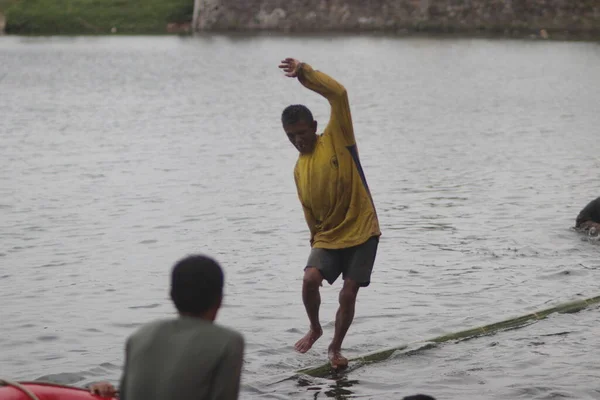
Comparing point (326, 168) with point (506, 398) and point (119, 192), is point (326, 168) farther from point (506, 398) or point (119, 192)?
point (119, 192)

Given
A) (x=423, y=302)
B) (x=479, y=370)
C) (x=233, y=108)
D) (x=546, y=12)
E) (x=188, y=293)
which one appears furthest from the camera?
(x=546, y=12)

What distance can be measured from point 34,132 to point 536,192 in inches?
440

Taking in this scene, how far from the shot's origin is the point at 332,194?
23.7 ft

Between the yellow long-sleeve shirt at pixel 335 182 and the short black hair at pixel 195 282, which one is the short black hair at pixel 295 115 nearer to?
the yellow long-sleeve shirt at pixel 335 182

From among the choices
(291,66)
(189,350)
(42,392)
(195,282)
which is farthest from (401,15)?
(189,350)

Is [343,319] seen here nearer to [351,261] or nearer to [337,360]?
[337,360]

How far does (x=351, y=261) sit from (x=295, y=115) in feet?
3.17

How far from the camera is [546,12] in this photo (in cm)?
5344

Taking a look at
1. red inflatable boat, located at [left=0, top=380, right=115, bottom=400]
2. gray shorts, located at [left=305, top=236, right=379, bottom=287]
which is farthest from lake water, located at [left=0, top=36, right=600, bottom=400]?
red inflatable boat, located at [left=0, top=380, right=115, bottom=400]

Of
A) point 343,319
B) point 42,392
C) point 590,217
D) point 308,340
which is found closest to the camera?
point 42,392

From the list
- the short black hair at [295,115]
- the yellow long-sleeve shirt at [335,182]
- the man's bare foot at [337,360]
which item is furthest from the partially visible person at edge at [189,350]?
the man's bare foot at [337,360]

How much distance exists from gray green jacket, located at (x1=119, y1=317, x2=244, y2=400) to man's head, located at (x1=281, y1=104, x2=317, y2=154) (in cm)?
286

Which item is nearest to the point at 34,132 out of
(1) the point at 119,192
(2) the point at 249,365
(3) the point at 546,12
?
(1) the point at 119,192

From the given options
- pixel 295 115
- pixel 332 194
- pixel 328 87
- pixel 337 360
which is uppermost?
pixel 328 87
